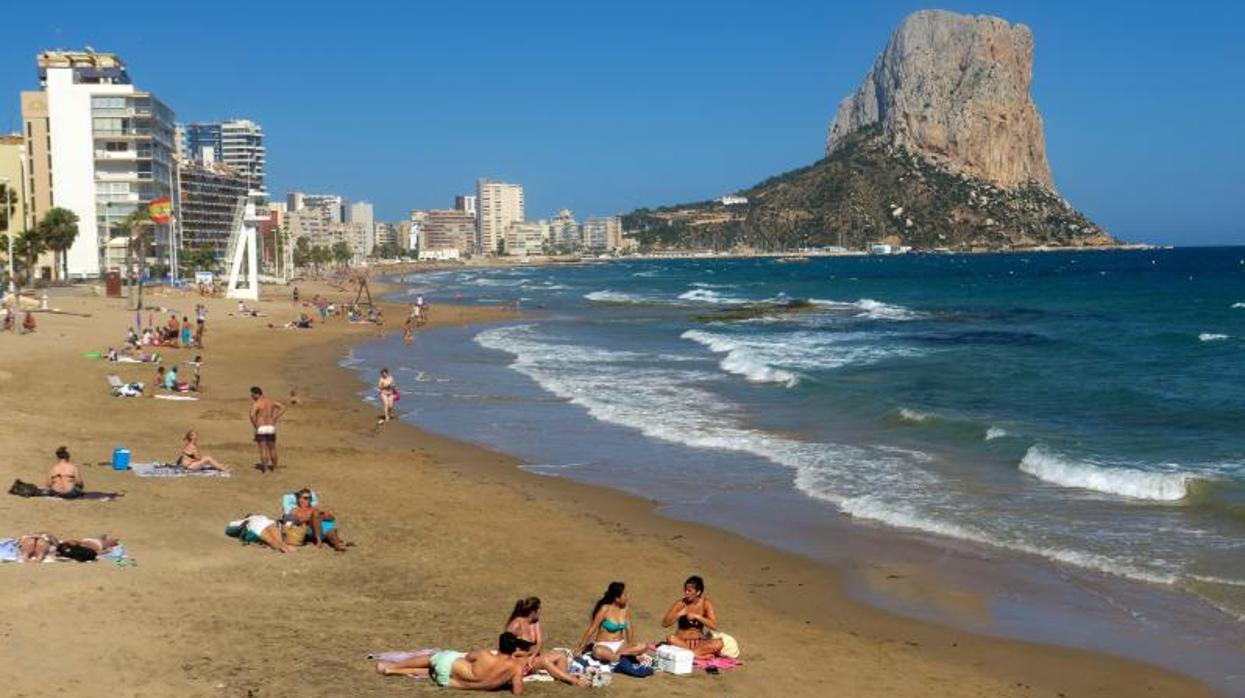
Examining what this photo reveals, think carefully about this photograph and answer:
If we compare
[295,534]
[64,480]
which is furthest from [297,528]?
[64,480]

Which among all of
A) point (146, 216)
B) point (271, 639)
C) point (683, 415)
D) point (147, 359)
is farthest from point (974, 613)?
point (146, 216)

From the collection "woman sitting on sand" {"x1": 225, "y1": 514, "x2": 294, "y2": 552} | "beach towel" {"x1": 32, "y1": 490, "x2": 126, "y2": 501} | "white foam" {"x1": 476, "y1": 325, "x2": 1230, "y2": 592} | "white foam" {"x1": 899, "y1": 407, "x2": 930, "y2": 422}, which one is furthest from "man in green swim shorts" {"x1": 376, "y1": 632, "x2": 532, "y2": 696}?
"white foam" {"x1": 899, "y1": 407, "x2": 930, "y2": 422}

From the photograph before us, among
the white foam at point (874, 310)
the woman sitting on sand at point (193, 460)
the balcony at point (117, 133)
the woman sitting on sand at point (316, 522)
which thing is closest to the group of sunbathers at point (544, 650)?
the woman sitting on sand at point (316, 522)

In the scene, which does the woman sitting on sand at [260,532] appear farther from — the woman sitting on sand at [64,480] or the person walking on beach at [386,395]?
the person walking on beach at [386,395]

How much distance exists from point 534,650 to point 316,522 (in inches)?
173

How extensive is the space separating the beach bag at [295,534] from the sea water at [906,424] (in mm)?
5220

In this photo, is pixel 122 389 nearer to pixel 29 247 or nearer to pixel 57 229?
pixel 29 247

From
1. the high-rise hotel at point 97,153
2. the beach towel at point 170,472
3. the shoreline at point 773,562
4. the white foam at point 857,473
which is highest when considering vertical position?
the high-rise hotel at point 97,153

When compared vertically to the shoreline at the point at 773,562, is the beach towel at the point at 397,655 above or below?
above

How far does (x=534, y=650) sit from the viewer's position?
347 inches

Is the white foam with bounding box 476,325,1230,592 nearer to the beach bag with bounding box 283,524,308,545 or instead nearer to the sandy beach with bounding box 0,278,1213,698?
the sandy beach with bounding box 0,278,1213,698

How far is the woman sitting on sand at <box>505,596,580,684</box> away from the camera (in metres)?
8.71

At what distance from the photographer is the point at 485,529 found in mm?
14273

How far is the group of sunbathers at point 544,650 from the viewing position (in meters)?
8.40
